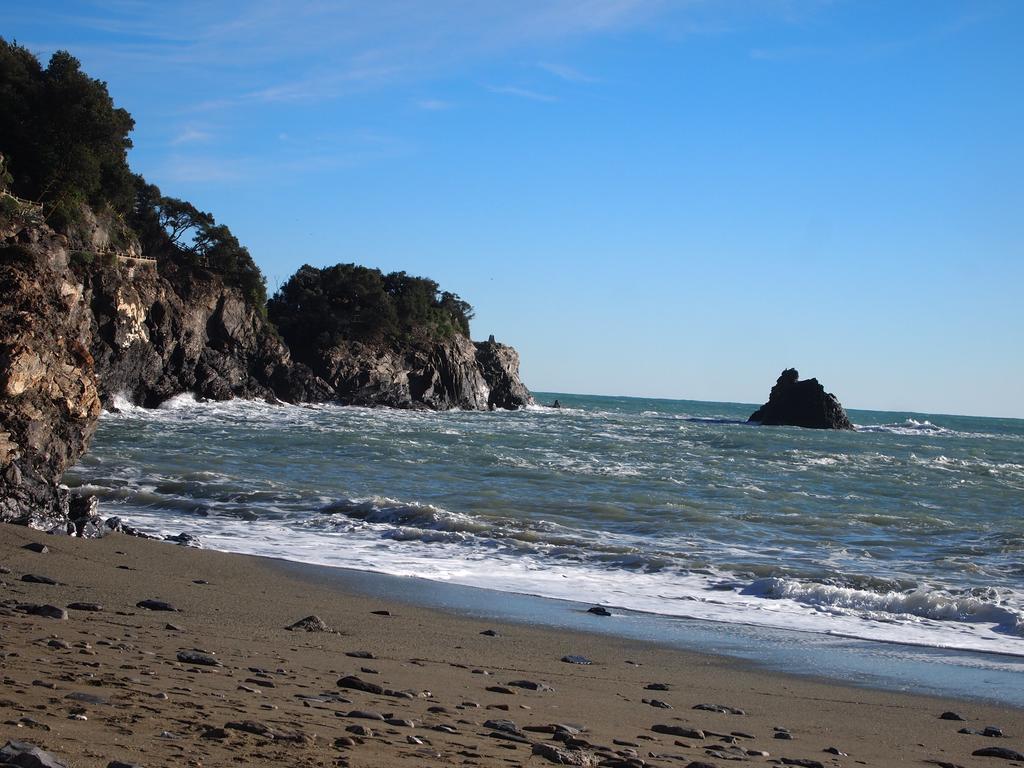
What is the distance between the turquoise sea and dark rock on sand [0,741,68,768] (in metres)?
7.42

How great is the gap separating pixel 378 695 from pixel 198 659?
1257 millimetres

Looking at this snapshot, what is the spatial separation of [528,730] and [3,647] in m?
3.15

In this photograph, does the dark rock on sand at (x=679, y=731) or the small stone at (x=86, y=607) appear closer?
the dark rock on sand at (x=679, y=731)

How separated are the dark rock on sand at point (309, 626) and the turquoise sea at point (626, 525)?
320 centimetres

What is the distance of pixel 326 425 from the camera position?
40.9 metres

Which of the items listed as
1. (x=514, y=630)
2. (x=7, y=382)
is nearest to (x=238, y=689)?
(x=514, y=630)

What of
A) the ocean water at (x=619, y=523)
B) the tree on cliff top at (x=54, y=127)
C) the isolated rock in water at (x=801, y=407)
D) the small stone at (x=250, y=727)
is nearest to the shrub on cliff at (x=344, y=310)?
the tree on cliff top at (x=54, y=127)

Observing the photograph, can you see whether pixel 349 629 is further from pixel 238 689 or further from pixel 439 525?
pixel 439 525

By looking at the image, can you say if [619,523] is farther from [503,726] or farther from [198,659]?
[503,726]

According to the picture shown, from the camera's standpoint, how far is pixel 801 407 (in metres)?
83.4

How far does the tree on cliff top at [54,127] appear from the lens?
39.4m

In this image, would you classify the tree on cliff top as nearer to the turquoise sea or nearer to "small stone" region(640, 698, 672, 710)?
the turquoise sea

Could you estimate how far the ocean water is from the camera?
1175 centimetres

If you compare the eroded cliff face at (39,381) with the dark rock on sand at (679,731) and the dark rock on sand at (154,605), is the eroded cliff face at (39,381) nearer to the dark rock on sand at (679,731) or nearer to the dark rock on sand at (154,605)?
the dark rock on sand at (154,605)
